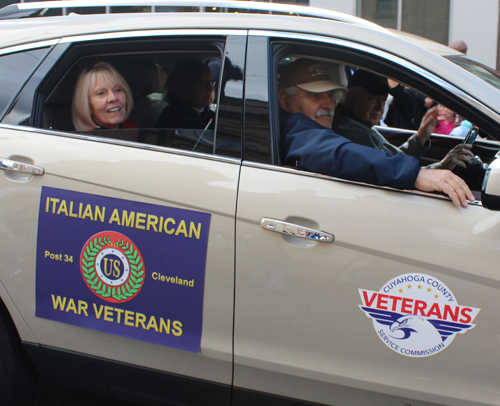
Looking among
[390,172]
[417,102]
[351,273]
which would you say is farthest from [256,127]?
[417,102]

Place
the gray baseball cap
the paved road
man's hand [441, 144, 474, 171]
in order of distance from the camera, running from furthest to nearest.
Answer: man's hand [441, 144, 474, 171] → the paved road → the gray baseball cap

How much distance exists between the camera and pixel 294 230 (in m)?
1.54

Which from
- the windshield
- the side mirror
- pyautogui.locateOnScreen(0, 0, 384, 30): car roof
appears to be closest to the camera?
the side mirror

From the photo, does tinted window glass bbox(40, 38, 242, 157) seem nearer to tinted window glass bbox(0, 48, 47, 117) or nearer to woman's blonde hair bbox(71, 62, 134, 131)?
woman's blonde hair bbox(71, 62, 134, 131)

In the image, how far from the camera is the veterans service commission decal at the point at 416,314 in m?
1.46

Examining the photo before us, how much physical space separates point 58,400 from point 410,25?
26.5ft

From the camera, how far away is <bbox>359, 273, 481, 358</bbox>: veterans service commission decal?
146 cm

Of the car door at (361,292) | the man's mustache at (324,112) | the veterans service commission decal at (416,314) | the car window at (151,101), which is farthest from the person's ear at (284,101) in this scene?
the veterans service commission decal at (416,314)

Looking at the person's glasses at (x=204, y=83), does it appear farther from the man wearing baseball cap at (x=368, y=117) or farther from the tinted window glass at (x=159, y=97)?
the man wearing baseball cap at (x=368, y=117)

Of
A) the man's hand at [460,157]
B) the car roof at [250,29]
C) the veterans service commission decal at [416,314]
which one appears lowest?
the veterans service commission decal at [416,314]

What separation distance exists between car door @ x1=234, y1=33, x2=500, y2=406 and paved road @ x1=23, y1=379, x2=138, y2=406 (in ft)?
3.30

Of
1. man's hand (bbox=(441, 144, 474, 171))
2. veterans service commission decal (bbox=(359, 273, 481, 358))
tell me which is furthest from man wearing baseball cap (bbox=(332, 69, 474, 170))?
veterans service commission decal (bbox=(359, 273, 481, 358))

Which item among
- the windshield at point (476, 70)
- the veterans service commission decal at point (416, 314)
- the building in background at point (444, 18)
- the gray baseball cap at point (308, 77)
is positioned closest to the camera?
the veterans service commission decal at point (416, 314)

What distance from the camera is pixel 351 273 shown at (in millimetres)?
1502
